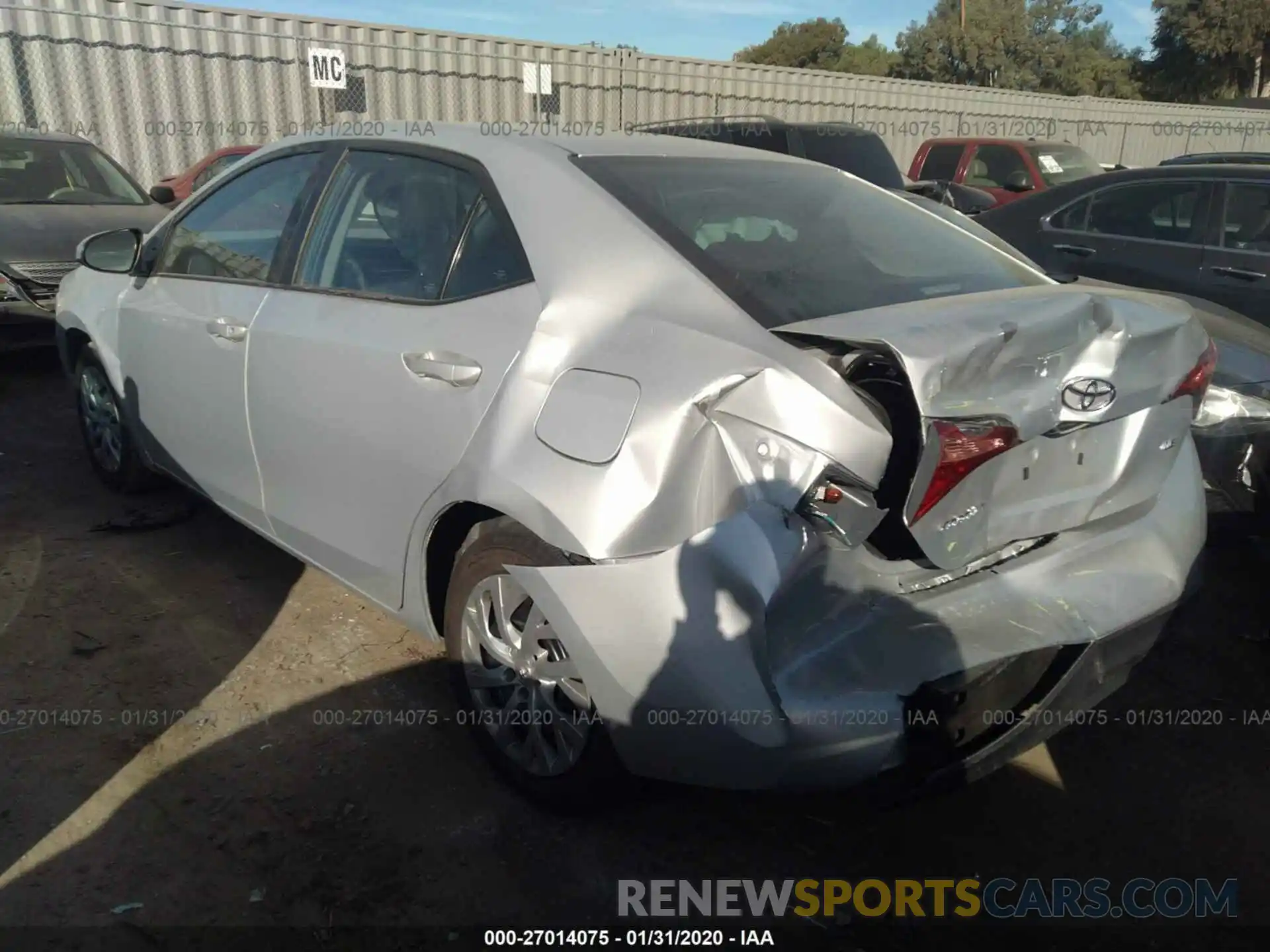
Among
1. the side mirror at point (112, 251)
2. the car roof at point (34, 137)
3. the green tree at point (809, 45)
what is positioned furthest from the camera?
the green tree at point (809, 45)

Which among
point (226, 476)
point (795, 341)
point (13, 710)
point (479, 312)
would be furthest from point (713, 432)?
point (13, 710)

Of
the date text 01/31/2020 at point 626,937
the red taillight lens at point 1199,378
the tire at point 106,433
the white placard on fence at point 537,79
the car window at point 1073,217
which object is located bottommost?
the date text 01/31/2020 at point 626,937

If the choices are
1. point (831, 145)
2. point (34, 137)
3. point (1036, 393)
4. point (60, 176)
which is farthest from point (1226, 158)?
point (34, 137)

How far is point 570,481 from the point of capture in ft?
7.14

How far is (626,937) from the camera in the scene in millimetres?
2273

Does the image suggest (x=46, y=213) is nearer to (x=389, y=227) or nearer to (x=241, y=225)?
(x=241, y=225)

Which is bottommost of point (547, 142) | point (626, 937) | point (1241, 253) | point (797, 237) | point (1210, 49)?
point (626, 937)

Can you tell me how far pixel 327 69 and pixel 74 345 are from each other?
8753mm

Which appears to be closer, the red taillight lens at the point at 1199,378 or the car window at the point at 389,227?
the red taillight lens at the point at 1199,378

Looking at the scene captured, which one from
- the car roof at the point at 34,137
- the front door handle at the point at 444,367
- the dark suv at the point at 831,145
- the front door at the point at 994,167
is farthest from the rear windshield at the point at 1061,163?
the front door handle at the point at 444,367

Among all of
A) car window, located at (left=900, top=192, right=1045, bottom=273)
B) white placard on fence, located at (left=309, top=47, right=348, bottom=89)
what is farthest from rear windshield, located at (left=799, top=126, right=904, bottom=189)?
white placard on fence, located at (left=309, top=47, right=348, bottom=89)

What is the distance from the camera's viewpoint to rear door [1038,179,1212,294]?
238 inches

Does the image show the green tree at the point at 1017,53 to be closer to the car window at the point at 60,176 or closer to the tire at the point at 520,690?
the car window at the point at 60,176

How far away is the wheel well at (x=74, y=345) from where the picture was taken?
4527 mm
